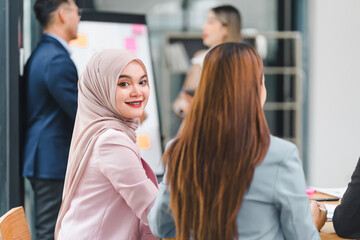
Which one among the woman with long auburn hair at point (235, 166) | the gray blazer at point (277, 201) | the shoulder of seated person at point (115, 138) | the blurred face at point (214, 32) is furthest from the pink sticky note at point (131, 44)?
the gray blazer at point (277, 201)

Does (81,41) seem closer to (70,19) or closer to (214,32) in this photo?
(70,19)

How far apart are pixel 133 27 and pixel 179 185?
2.30 meters

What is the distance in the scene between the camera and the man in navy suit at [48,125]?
2.54 metres

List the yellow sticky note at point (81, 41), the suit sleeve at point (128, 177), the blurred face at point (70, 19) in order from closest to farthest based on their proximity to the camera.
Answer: the suit sleeve at point (128, 177)
the blurred face at point (70, 19)
the yellow sticky note at point (81, 41)

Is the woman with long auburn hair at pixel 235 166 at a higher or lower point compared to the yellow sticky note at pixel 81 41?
lower

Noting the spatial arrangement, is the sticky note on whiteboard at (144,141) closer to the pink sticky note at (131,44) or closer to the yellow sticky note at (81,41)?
the pink sticky note at (131,44)

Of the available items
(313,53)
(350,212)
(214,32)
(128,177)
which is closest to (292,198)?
(350,212)

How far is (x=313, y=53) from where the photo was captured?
5121 mm

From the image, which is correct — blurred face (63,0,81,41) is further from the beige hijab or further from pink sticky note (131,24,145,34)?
the beige hijab

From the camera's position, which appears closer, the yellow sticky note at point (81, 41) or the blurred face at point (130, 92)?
the blurred face at point (130, 92)

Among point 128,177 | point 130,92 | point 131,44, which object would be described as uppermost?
point 131,44

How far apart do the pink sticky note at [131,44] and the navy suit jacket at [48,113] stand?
0.78 metres

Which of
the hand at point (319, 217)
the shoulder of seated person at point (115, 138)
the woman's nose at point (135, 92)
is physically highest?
the woman's nose at point (135, 92)

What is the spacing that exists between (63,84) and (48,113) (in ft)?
0.58
